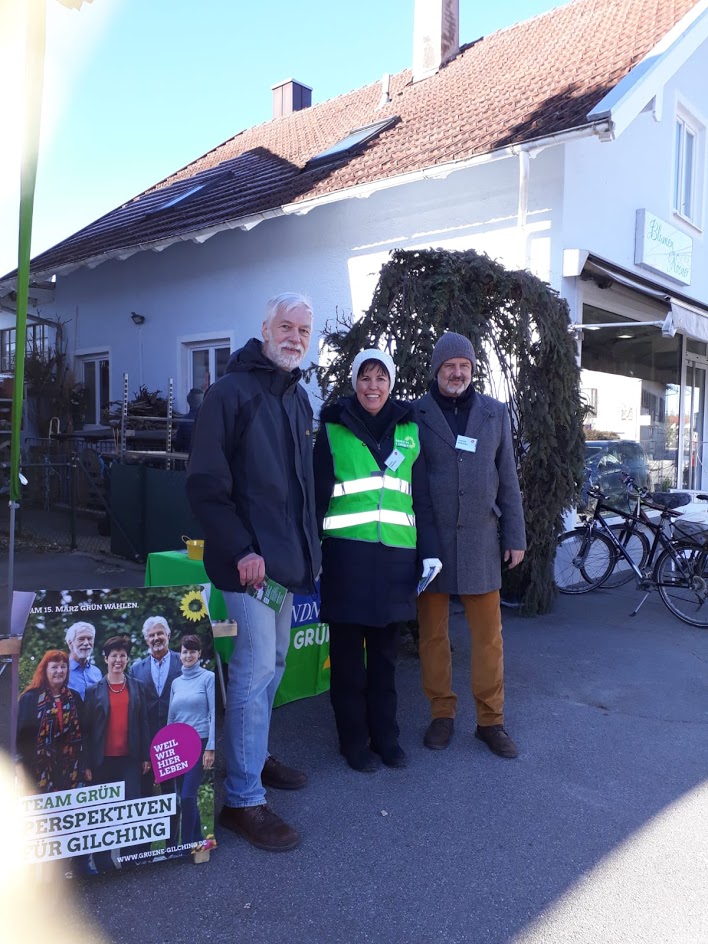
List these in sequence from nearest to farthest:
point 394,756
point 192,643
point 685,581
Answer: point 192,643, point 394,756, point 685,581

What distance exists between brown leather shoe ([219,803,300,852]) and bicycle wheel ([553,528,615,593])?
4615mm

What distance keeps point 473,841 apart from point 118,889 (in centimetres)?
132

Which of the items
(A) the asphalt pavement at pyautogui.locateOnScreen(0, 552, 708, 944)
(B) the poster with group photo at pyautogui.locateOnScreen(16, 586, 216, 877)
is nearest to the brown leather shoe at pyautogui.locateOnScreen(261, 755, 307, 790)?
(A) the asphalt pavement at pyautogui.locateOnScreen(0, 552, 708, 944)

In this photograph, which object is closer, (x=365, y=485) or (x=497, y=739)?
(x=365, y=485)

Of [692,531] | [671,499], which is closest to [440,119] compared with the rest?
[671,499]

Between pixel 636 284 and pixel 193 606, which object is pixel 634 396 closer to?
pixel 636 284

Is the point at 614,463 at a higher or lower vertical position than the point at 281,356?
lower

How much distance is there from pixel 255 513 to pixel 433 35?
11.4 meters

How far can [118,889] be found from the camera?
8.41 feet

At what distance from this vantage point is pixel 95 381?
1276 cm

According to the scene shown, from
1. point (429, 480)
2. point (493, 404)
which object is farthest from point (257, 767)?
point (493, 404)

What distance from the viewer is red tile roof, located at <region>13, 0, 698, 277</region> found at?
778 centimetres

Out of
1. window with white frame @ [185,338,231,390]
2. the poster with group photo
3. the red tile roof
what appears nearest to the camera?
the poster with group photo

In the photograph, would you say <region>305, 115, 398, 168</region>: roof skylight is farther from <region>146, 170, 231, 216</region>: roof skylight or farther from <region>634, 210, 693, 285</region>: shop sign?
<region>634, 210, 693, 285</region>: shop sign
